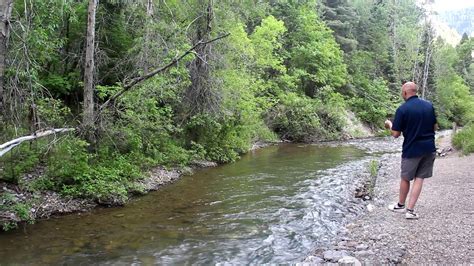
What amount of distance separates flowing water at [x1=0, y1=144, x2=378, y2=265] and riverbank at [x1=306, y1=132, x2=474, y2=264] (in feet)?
1.75

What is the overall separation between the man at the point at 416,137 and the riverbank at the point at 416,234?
562mm

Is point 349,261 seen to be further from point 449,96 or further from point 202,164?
point 449,96

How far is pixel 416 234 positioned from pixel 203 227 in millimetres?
3806

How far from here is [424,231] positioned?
608 cm

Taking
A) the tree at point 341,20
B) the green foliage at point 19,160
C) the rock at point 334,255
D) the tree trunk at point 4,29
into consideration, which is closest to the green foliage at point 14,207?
the green foliage at point 19,160

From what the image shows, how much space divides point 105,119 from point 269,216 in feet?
18.2

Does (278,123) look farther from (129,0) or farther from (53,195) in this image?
(53,195)

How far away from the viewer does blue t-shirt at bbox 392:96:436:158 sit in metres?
6.55

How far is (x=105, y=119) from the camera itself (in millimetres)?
11266

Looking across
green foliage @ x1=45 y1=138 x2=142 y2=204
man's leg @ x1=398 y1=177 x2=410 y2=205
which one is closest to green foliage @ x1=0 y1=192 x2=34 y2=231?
green foliage @ x1=45 y1=138 x2=142 y2=204

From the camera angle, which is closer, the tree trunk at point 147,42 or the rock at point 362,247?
the rock at point 362,247

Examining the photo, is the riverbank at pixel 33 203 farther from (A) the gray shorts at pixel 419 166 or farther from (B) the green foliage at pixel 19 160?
(A) the gray shorts at pixel 419 166

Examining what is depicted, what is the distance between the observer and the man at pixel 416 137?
21.5ft

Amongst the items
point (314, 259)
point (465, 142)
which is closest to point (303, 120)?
point (465, 142)
